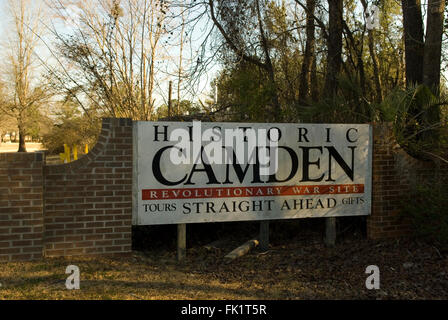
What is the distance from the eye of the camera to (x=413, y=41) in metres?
8.41

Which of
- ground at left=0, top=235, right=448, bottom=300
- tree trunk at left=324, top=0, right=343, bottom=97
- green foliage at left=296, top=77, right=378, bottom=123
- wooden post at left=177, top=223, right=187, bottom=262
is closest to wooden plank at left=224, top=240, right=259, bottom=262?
ground at left=0, top=235, right=448, bottom=300

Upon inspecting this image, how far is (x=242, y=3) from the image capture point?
10.1 m

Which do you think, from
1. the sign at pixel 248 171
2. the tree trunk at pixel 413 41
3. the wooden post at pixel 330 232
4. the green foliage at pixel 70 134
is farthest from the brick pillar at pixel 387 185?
the green foliage at pixel 70 134

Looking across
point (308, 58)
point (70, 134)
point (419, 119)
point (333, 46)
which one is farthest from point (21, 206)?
point (70, 134)

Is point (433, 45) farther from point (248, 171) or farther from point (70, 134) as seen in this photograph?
point (70, 134)

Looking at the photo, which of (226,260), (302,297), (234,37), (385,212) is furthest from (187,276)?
(234,37)

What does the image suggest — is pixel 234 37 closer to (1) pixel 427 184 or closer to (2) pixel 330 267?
(1) pixel 427 184

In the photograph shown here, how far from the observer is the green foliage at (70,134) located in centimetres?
2233

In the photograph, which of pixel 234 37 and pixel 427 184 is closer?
pixel 427 184

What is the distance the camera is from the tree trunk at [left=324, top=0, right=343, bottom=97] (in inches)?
368

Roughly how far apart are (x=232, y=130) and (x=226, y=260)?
5.94 ft

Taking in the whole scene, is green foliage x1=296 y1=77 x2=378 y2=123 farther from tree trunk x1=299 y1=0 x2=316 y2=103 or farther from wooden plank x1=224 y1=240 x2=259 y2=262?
wooden plank x1=224 y1=240 x2=259 y2=262

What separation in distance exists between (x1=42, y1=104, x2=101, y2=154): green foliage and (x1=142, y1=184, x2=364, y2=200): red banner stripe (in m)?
13.0

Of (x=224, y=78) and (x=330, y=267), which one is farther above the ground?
(x=224, y=78)
